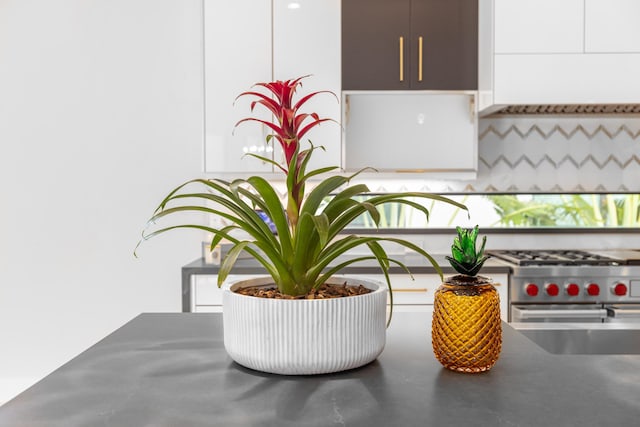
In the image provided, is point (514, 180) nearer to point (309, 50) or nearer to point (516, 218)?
point (516, 218)

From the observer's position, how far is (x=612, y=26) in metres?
2.83

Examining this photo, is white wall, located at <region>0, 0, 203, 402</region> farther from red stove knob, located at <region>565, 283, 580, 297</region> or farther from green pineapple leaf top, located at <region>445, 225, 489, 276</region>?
green pineapple leaf top, located at <region>445, 225, 489, 276</region>

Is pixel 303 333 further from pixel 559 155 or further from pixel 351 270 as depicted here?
pixel 559 155

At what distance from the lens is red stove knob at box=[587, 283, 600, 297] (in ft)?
8.65

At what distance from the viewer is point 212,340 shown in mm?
1213

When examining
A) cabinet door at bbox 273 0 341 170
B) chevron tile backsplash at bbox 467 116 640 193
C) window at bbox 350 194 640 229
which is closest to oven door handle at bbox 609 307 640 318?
window at bbox 350 194 640 229

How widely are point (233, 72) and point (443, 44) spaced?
3.73 feet

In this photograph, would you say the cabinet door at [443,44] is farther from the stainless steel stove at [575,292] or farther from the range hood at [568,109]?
the stainless steel stove at [575,292]

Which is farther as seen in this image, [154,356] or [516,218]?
[516,218]

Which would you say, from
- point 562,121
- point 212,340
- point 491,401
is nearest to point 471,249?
point 491,401

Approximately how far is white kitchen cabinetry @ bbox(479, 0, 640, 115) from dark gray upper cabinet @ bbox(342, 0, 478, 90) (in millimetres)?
180

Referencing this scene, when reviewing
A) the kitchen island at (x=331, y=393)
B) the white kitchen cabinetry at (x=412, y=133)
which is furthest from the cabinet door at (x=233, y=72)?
the kitchen island at (x=331, y=393)

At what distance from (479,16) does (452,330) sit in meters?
2.51

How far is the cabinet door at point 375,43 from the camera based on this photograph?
2988mm
